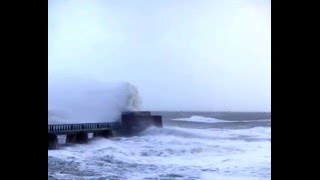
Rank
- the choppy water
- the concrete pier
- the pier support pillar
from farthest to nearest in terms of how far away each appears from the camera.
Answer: the concrete pier
the pier support pillar
the choppy water

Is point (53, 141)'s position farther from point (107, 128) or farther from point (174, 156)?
point (174, 156)

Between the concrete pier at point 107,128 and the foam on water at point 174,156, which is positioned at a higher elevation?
the concrete pier at point 107,128

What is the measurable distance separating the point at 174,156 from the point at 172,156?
0.17 metres

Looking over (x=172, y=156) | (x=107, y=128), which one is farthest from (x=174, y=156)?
(x=107, y=128)

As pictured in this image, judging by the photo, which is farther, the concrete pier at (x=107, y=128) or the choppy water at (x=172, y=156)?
the concrete pier at (x=107, y=128)

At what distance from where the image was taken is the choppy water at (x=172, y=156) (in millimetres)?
19938

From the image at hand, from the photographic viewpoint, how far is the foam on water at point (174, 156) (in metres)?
20.2

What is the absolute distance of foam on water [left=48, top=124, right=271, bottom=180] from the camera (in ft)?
66.1

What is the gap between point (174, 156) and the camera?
25500 mm

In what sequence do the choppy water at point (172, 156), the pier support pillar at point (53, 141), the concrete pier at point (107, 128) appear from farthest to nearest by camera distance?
the concrete pier at point (107, 128) < the pier support pillar at point (53, 141) < the choppy water at point (172, 156)

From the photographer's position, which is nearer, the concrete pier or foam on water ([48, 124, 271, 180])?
foam on water ([48, 124, 271, 180])

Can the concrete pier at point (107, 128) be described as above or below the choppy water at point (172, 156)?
above

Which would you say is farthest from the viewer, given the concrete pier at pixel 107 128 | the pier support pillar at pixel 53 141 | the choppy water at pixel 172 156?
the concrete pier at pixel 107 128
